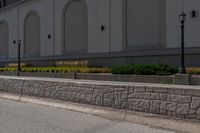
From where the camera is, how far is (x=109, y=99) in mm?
10898

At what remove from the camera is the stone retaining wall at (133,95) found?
877 centimetres

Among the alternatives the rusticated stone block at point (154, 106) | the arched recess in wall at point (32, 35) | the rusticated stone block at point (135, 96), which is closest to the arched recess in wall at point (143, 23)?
the rusticated stone block at point (135, 96)

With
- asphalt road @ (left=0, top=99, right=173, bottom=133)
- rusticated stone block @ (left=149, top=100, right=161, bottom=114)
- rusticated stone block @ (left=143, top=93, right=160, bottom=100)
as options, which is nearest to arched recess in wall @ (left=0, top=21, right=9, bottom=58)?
asphalt road @ (left=0, top=99, right=173, bottom=133)

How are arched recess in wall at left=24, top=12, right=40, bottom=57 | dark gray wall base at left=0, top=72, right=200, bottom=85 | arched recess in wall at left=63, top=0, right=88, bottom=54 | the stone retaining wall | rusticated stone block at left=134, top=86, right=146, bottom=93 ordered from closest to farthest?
1. the stone retaining wall
2. rusticated stone block at left=134, top=86, right=146, bottom=93
3. dark gray wall base at left=0, top=72, right=200, bottom=85
4. arched recess in wall at left=63, top=0, right=88, bottom=54
5. arched recess in wall at left=24, top=12, right=40, bottom=57

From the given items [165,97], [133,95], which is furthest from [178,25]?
[165,97]

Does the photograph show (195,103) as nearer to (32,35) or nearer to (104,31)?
(104,31)

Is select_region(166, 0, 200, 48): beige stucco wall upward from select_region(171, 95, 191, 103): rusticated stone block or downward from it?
upward

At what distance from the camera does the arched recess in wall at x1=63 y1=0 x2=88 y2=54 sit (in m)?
30.6

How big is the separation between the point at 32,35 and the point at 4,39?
24.8ft

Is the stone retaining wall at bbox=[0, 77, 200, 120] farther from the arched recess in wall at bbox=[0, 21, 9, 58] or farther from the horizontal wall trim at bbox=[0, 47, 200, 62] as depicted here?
the arched recess in wall at bbox=[0, 21, 9, 58]

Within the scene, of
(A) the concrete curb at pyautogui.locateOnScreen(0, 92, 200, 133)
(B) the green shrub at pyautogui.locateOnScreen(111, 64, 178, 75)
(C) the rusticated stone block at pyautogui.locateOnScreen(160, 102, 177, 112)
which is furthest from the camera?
(B) the green shrub at pyautogui.locateOnScreen(111, 64, 178, 75)

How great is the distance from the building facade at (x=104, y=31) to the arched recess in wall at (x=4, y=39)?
6.65 ft

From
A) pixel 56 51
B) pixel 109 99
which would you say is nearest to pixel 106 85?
pixel 109 99

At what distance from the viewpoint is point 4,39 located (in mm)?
44594
